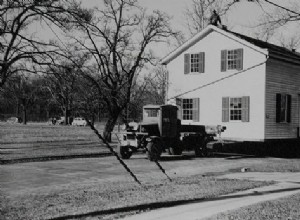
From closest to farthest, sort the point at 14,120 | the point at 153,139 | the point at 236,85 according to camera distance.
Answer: the point at 153,139, the point at 236,85, the point at 14,120

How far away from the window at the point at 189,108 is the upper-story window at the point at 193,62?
1.82m

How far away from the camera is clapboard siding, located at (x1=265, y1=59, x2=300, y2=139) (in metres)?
22.7

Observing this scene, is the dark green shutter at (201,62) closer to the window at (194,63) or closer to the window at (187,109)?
the window at (194,63)

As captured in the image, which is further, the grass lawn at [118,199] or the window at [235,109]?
the window at [235,109]

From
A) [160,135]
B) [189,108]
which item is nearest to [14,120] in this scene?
[189,108]

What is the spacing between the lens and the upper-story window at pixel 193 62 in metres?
25.4

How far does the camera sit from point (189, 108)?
2559 cm

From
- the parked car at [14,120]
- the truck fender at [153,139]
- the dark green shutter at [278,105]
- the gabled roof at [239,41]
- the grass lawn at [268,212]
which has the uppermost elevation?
the gabled roof at [239,41]

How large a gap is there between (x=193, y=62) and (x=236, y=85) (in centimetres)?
353

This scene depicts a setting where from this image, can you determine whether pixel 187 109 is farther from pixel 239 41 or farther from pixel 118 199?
pixel 118 199

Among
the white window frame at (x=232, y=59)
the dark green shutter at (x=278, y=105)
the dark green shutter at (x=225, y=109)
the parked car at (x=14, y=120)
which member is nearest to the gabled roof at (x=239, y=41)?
the white window frame at (x=232, y=59)

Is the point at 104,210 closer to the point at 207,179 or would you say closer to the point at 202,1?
the point at 207,179

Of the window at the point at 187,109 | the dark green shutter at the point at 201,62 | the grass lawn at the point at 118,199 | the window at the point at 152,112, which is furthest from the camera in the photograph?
the window at the point at 187,109

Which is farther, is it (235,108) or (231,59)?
(231,59)
